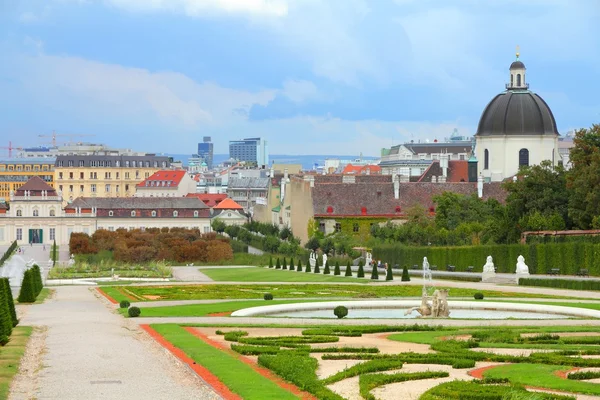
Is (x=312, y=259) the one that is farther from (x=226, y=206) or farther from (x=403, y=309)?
(x=226, y=206)

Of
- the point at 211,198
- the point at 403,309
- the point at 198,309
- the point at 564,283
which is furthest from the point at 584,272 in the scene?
the point at 211,198

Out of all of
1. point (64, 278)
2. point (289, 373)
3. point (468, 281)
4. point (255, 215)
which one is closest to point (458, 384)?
point (289, 373)

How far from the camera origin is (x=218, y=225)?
5384 inches

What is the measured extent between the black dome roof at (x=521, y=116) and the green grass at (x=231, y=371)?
84.4 meters

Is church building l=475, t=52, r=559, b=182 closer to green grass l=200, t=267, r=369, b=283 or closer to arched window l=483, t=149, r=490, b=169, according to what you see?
arched window l=483, t=149, r=490, b=169

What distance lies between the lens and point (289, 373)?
21.8 m

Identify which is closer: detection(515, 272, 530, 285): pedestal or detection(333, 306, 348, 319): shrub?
detection(333, 306, 348, 319): shrub

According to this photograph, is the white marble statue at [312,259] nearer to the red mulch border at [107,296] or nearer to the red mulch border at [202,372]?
the red mulch border at [107,296]

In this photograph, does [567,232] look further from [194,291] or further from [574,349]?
[574,349]

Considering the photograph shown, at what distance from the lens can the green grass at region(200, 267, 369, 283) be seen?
208 ft

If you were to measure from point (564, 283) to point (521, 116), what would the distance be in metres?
60.7

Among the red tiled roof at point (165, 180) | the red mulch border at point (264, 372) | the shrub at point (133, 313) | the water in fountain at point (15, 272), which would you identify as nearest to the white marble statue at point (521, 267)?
the water in fountain at point (15, 272)

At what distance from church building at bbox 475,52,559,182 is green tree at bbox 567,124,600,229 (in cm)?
4571

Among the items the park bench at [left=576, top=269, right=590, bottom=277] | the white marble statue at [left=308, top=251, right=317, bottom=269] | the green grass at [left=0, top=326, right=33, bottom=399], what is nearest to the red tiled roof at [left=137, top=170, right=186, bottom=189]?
the white marble statue at [left=308, top=251, right=317, bottom=269]
